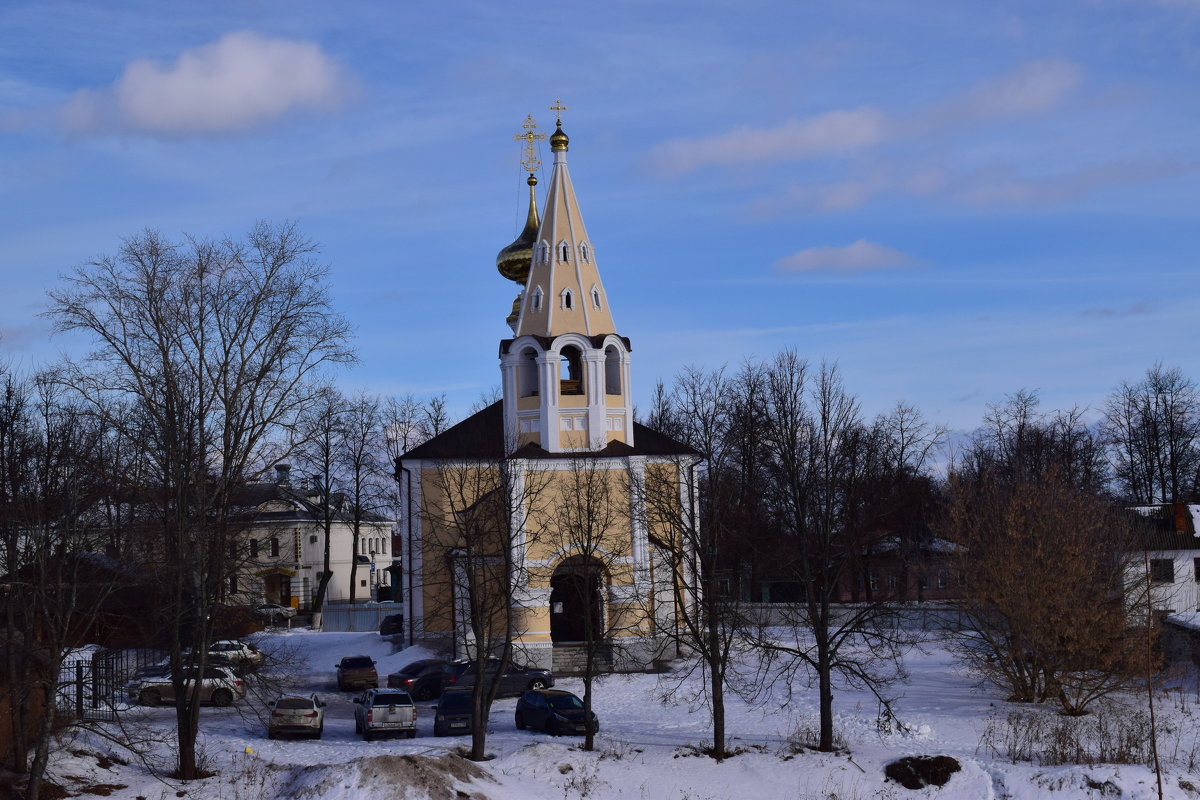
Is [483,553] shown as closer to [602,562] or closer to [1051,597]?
[602,562]

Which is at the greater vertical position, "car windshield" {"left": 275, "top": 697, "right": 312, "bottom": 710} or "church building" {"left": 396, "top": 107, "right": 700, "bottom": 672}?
"church building" {"left": 396, "top": 107, "right": 700, "bottom": 672}

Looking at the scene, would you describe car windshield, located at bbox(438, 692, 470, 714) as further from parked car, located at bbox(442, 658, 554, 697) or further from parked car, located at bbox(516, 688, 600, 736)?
parked car, located at bbox(442, 658, 554, 697)

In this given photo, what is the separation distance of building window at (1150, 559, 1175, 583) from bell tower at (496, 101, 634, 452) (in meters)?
15.9

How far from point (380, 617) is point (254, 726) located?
24.6m

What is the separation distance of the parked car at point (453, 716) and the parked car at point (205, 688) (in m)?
5.67

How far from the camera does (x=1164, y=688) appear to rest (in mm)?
29297

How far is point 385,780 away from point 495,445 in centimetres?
1602

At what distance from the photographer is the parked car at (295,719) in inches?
1005

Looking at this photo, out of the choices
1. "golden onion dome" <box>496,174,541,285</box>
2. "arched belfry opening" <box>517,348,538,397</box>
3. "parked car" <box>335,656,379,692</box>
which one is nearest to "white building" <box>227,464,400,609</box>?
"golden onion dome" <box>496,174,541,285</box>

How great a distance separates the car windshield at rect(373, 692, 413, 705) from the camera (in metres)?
25.8

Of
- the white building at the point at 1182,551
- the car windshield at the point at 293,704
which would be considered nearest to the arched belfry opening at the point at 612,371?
the car windshield at the point at 293,704

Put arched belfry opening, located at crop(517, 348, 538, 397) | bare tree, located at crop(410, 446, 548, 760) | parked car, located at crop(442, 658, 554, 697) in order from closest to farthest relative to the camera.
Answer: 1. bare tree, located at crop(410, 446, 548, 760)
2. parked car, located at crop(442, 658, 554, 697)
3. arched belfry opening, located at crop(517, 348, 538, 397)

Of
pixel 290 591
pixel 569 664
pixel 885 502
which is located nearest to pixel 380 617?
pixel 290 591

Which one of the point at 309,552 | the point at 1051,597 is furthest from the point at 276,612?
the point at 1051,597
